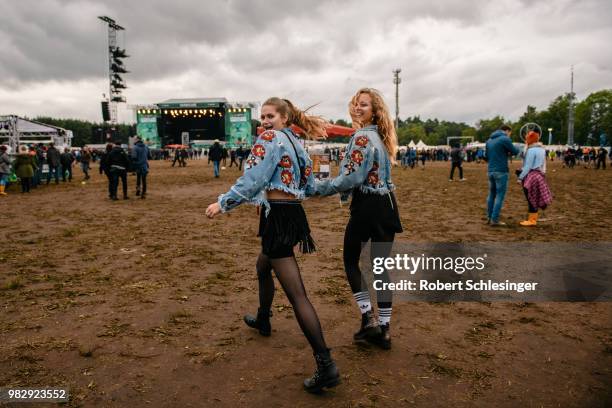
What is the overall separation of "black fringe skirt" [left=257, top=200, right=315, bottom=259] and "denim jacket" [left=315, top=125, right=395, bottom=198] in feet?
0.93

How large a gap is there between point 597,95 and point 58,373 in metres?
99.3

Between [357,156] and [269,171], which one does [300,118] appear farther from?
[269,171]

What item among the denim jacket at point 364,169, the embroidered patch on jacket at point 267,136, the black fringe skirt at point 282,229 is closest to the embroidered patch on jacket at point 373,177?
the denim jacket at point 364,169

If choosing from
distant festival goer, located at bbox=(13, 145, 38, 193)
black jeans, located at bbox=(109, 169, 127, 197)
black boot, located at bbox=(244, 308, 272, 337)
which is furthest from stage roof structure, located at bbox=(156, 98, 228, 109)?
black boot, located at bbox=(244, 308, 272, 337)

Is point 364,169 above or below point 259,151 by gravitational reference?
below

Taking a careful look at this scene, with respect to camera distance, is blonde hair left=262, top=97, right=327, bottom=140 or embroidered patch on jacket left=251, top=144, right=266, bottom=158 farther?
blonde hair left=262, top=97, right=327, bottom=140

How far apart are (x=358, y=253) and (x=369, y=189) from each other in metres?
0.54

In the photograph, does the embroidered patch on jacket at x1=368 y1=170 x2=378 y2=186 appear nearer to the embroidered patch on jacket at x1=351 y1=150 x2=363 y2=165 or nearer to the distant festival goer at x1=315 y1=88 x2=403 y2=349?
the distant festival goer at x1=315 y1=88 x2=403 y2=349

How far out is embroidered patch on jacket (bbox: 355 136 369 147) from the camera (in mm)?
3000

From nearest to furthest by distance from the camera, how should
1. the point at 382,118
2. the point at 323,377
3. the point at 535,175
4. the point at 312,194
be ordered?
the point at 323,377
the point at 312,194
the point at 382,118
the point at 535,175

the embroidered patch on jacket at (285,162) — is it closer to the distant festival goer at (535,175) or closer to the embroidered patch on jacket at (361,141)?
the embroidered patch on jacket at (361,141)

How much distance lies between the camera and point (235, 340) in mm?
3373

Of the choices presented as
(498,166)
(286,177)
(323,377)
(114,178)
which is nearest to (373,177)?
(286,177)

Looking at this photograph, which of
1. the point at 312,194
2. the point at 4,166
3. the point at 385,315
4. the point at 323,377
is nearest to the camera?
the point at 323,377
